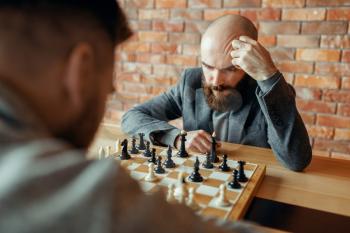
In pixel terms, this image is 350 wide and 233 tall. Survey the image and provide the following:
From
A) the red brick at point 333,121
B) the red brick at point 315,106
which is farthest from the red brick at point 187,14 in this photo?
the red brick at point 333,121

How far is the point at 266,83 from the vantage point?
4.80 ft

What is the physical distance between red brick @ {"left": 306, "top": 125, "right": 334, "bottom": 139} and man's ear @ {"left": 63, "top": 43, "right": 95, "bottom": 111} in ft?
7.41

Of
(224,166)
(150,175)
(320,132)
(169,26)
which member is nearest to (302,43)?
(320,132)

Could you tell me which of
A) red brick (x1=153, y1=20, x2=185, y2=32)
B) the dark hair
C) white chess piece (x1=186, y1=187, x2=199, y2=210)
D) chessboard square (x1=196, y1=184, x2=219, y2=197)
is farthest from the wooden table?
red brick (x1=153, y1=20, x2=185, y2=32)

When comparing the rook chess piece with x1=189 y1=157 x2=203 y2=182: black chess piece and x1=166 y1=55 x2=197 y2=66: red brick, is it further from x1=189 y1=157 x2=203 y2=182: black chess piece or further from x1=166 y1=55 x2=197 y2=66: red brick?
x1=166 y1=55 x2=197 y2=66: red brick

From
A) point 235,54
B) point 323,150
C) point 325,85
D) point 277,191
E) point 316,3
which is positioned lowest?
Result: point 323,150

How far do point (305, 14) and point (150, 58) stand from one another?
128cm

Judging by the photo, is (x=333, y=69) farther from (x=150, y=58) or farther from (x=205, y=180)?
(x=205, y=180)

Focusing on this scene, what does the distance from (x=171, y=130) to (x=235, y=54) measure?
46 centimetres

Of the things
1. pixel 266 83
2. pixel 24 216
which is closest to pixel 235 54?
pixel 266 83

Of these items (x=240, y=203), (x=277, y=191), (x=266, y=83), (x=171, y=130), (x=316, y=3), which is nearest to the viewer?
(x=240, y=203)

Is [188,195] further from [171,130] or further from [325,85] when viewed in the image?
[325,85]

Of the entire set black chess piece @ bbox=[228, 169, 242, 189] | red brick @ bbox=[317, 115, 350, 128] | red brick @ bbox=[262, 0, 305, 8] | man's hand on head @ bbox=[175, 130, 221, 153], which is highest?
red brick @ bbox=[262, 0, 305, 8]

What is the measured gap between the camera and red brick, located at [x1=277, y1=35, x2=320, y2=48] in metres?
2.38
